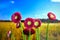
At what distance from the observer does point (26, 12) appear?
1.45 metres

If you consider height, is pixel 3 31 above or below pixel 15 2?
below

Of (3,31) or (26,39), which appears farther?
(3,31)

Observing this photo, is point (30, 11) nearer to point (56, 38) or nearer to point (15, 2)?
point (15, 2)

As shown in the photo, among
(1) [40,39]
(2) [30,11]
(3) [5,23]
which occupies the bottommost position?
(1) [40,39]

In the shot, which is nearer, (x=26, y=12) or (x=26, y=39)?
(x=26, y=39)

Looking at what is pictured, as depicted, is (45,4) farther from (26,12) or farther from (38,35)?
(38,35)

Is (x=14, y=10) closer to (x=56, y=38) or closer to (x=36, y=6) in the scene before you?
(x=36, y=6)

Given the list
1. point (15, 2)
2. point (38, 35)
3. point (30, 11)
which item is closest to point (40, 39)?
point (38, 35)

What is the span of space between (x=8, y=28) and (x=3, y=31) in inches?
2.0

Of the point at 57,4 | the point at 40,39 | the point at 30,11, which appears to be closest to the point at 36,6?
the point at 30,11

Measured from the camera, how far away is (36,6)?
4.80ft

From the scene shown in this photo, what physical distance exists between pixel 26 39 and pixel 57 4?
1.37 feet

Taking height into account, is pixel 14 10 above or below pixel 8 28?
above

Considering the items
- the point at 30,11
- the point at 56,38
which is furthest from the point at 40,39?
the point at 30,11
